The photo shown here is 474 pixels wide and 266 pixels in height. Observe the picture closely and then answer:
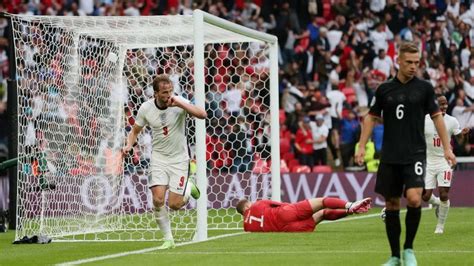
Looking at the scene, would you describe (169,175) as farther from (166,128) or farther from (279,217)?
(279,217)

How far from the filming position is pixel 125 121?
20219 millimetres

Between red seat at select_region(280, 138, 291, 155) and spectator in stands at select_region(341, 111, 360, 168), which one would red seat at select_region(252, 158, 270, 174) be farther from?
spectator in stands at select_region(341, 111, 360, 168)

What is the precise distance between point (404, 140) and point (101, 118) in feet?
29.6

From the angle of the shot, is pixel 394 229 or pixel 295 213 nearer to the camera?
pixel 394 229

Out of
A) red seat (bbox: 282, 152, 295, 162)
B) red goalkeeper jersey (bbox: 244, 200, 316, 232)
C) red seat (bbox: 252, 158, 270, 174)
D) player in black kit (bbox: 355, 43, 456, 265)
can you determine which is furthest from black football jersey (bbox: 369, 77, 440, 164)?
red seat (bbox: 282, 152, 295, 162)

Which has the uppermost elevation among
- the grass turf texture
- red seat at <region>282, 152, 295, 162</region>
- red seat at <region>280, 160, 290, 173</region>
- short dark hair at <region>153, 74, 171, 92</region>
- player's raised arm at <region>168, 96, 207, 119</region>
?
short dark hair at <region>153, 74, 171, 92</region>

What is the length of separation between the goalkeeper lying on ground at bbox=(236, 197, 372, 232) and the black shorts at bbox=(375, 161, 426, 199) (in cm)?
532

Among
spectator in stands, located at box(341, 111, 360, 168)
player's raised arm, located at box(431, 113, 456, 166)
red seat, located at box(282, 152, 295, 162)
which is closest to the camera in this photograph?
player's raised arm, located at box(431, 113, 456, 166)

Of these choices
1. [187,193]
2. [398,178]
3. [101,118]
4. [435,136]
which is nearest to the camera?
[398,178]

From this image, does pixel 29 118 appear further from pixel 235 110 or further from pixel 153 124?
pixel 235 110

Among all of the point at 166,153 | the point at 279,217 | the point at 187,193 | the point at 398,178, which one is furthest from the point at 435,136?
the point at 398,178

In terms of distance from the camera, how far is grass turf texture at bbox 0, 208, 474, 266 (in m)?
12.1

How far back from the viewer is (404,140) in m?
A: 11.1

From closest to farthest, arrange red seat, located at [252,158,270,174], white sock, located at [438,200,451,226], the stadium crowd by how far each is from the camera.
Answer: white sock, located at [438,200,451,226], red seat, located at [252,158,270,174], the stadium crowd
